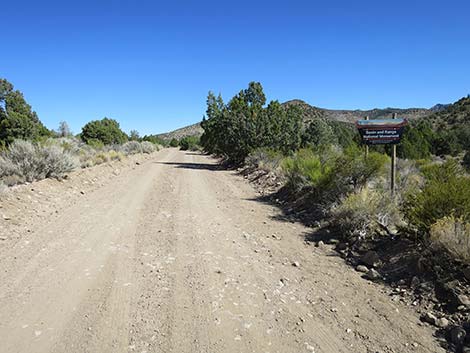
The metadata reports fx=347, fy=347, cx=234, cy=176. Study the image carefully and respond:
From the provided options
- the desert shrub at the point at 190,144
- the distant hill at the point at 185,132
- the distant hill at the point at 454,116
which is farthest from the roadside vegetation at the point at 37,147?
the distant hill at the point at 185,132

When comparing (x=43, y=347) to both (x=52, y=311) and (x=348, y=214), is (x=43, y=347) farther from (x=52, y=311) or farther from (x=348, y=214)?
(x=348, y=214)

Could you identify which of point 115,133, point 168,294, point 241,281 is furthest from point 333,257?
point 115,133

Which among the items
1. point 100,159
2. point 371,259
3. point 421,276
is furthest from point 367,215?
point 100,159

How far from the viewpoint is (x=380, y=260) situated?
20.0 ft

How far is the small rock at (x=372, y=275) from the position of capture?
5566 mm

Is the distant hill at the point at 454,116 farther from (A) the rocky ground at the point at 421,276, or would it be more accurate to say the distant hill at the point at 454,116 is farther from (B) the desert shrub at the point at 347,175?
(A) the rocky ground at the point at 421,276

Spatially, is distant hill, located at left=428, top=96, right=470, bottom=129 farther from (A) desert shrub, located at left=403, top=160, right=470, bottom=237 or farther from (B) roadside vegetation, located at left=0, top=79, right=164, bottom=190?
(A) desert shrub, located at left=403, top=160, right=470, bottom=237

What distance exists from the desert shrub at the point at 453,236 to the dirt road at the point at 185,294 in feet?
3.79

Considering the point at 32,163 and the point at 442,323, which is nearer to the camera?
the point at 442,323

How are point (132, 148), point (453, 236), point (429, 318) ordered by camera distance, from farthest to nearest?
point (132, 148) → point (453, 236) → point (429, 318)

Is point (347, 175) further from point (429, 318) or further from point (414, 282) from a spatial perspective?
point (429, 318)

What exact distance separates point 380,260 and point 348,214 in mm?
1771

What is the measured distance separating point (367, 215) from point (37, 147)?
13.7m

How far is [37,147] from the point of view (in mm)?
14852
